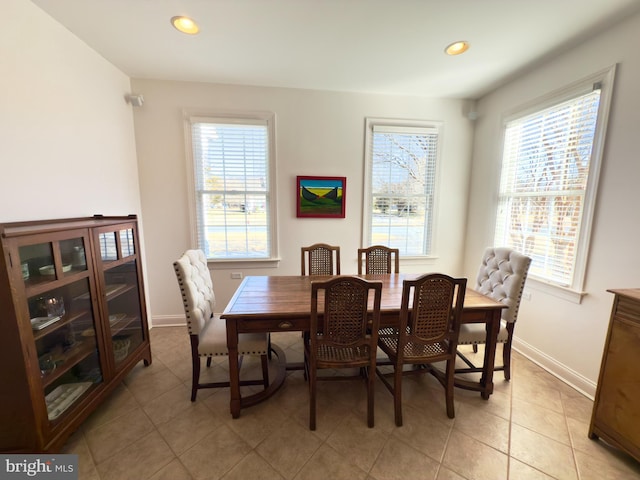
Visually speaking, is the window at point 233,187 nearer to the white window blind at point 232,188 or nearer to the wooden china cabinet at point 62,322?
the white window blind at point 232,188

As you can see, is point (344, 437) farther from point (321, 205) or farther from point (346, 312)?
point (321, 205)

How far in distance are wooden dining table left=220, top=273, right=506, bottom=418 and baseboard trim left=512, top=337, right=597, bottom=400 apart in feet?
2.64

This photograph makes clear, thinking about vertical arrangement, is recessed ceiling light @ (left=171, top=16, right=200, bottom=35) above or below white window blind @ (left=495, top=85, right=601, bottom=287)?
above

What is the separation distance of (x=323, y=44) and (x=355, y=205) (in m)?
1.67

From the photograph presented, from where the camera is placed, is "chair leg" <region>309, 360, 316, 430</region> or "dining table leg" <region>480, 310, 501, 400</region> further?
"dining table leg" <region>480, 310, 501, 400</region>

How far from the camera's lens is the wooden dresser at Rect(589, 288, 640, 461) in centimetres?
137

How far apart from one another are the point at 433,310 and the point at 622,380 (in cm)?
104

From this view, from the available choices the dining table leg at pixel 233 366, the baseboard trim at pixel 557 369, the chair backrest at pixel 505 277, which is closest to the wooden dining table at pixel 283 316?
the dining table leg at pixel 233 366

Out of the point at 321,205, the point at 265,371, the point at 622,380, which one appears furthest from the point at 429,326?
the point at 321,205

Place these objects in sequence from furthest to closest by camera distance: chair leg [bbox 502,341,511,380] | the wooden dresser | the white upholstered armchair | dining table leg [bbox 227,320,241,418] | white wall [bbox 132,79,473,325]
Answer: white wall [bbox 132,79,473,325] → chair leg [bbox 502,341,511,380] → the white upholstered armchair → dining table leg [bbox 227,320,241,418] → the wooden dresser

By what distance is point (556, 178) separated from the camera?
7.60ft

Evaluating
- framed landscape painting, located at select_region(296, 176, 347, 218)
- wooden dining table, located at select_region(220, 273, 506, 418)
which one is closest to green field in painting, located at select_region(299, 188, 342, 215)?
framed landscape painting, located at select_region(296, 176, 347, 218)

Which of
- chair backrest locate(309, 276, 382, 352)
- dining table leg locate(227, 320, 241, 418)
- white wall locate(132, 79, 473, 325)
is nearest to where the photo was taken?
chair backrest locate(309, 276, 382, 352)

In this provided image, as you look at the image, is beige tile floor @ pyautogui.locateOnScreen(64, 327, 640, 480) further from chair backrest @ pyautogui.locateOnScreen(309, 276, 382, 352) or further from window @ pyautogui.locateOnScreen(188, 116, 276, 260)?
window @ pyautogui.locateOnScreen(188, 116, 276, 260)
